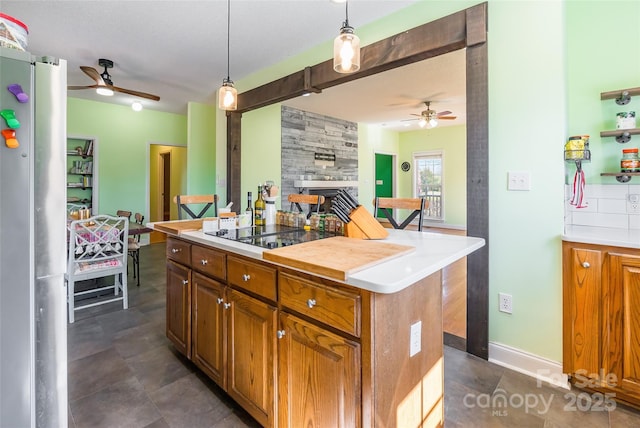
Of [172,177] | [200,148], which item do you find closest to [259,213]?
[200,148]

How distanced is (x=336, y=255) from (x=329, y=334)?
29 centimetres

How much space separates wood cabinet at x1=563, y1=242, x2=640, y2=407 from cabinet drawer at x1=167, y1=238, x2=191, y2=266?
88.6 inches

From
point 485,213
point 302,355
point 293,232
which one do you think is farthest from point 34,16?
point 485,213

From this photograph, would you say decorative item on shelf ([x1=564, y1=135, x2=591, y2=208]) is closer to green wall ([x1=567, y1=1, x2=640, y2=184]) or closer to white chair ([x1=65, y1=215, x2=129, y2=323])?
green wall ([x1=567, y1=1, x2=640, y2=184])

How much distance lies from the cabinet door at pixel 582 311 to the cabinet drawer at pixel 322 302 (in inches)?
59.5

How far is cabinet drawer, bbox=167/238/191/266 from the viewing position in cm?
190

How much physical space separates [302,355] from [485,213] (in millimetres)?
1561

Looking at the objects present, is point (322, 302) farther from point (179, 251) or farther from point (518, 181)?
point (518, 181)

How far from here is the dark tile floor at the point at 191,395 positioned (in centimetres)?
156

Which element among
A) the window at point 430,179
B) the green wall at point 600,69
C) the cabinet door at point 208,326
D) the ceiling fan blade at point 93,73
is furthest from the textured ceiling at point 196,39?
the window at point 430,179

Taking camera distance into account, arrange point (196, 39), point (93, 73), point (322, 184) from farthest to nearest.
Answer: point (322, 184) < point (93, 73) < point (196, 39)

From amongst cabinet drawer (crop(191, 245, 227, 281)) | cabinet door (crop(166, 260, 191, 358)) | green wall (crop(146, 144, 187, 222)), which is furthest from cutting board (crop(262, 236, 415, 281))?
green wall (crop(146, 144, 187, 222))

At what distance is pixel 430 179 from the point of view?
8086mm

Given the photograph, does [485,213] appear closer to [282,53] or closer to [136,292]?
[282,53]
